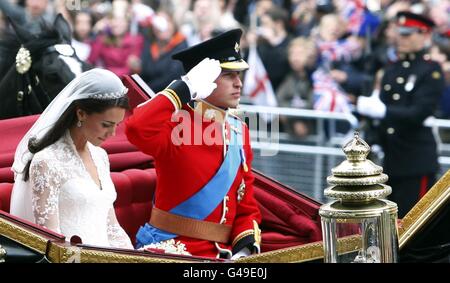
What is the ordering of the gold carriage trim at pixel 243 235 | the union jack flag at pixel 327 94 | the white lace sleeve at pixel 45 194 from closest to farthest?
the white lace sleeve at pixel 45 194
the gold carriage trim at pixel 243 235
the union jack flag at pixel 327 94

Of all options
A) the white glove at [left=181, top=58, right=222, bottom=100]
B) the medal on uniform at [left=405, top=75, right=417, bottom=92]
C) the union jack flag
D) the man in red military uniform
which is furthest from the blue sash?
the union jack flag

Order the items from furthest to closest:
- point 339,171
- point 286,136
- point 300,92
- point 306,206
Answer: point 300,92
point 286,136
point 306,206
point 339,171

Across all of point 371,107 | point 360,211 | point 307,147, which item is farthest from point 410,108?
point 360,211

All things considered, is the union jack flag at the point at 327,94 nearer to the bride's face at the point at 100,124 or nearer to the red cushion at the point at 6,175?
the red cushion at the point at 6,175

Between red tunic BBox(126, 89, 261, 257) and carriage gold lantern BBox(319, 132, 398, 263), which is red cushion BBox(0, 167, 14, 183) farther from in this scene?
carriage gold lantern BBox(319, 132, 398, 263)

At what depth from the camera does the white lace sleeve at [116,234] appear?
5481mm

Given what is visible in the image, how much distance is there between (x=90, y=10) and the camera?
11.7m

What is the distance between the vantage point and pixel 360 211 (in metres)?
4.16

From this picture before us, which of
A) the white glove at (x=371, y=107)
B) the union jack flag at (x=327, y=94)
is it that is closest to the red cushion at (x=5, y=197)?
the white glove at (x=371, y=107)

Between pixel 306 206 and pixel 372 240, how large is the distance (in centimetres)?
157

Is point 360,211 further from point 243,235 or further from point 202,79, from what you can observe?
point 243,235

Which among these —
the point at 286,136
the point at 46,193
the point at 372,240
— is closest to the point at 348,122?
the point at 286,136

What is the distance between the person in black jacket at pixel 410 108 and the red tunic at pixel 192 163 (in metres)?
2.82

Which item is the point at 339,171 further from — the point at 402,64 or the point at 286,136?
the point at 286,136
